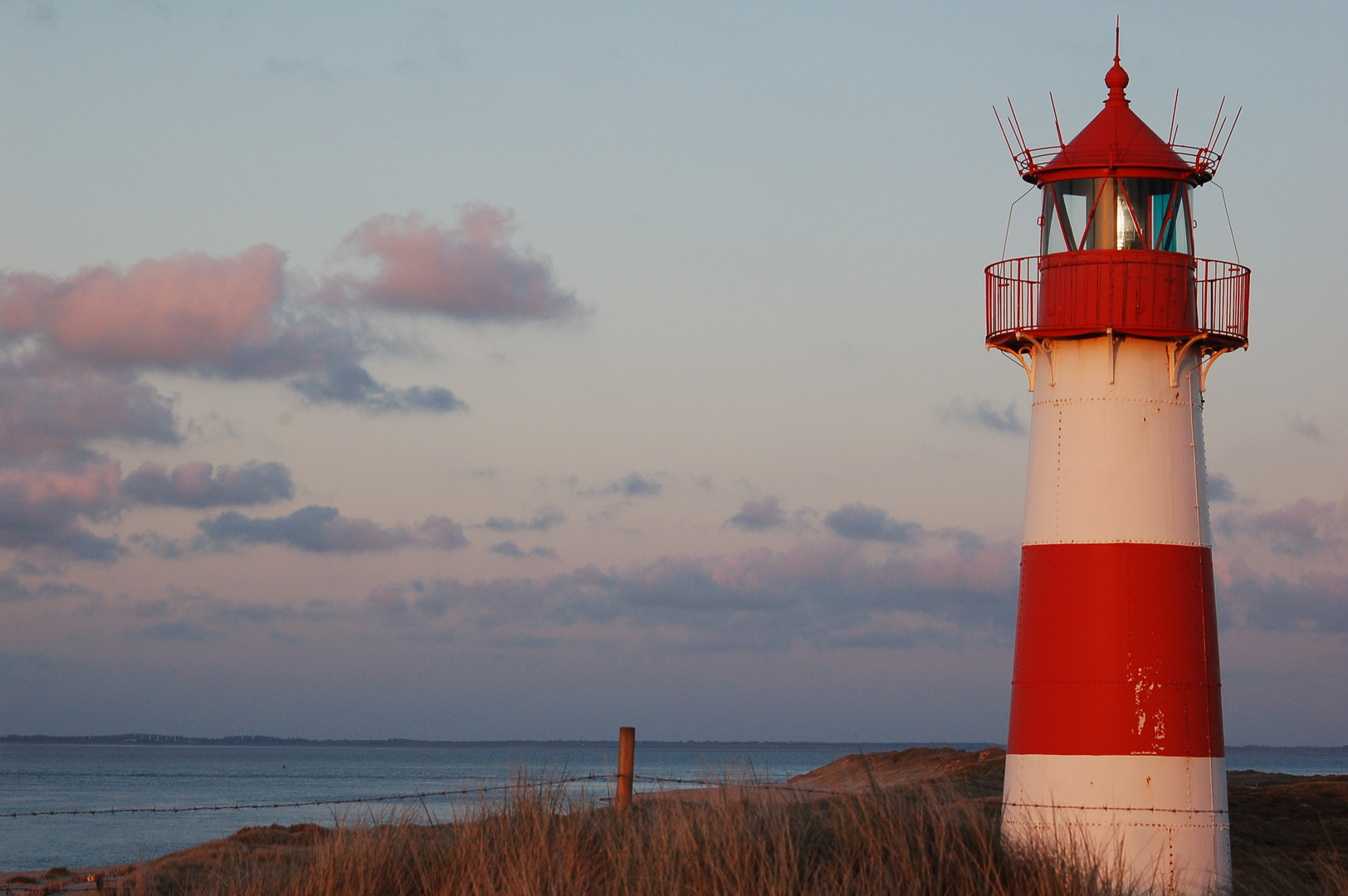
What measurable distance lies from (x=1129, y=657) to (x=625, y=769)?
422 cm

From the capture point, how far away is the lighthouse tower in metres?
11.1

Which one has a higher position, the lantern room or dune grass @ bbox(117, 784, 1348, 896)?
the lantern room

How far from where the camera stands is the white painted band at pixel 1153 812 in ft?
36.0

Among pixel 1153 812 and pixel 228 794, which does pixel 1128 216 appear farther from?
pixel 228 794

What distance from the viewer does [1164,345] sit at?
11586 mm

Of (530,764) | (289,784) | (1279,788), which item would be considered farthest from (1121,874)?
(289,784)

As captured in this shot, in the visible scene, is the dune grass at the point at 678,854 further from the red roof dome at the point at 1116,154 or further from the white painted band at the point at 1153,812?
the red roof dome at the point at 1116,154

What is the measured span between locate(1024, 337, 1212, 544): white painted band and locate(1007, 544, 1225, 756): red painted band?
0.19 m

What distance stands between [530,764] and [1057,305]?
583 cm

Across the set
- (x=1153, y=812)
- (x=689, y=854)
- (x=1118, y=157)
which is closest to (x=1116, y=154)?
(x=1118, y=157)

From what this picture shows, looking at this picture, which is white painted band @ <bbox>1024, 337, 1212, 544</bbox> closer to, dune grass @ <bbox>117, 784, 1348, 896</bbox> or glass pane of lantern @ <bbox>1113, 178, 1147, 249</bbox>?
glass pane of lantern @ <bbox>1113, 178, 1147, 249</bbox>

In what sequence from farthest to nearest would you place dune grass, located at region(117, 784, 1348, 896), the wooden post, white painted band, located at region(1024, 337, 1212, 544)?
white painted band, located at region(1024, 337, 1212, 544) < the wooden post < dune grass, located at region(117, 784, 1348, 896)

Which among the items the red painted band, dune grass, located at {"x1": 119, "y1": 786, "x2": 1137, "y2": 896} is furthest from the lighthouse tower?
dune grass, located at {"x1": 119, "y1": 786, "x2": 1137, "y2": 896}

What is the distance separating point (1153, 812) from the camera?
434 inches
